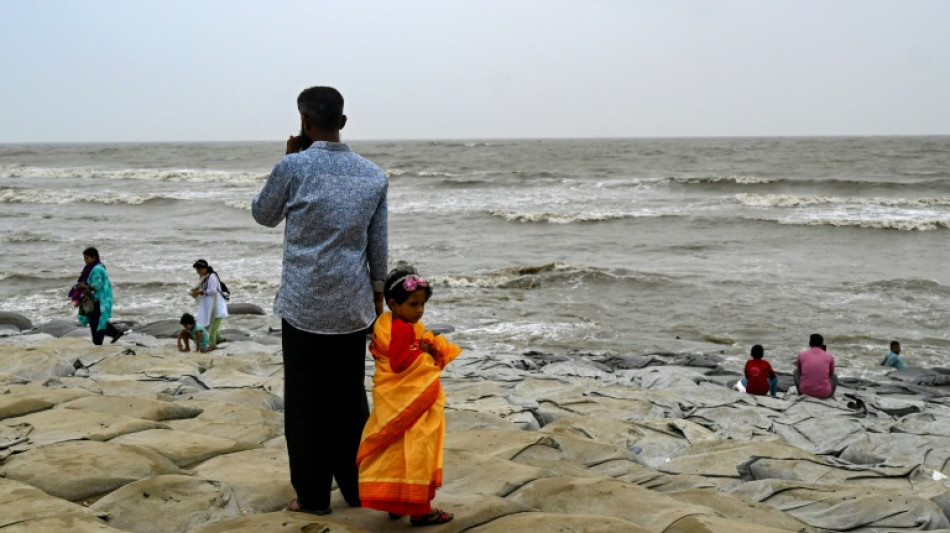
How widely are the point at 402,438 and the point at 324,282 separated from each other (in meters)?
0.59

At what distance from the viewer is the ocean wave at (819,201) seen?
1128 inches

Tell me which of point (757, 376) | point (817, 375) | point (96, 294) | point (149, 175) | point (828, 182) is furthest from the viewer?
point (149, 175)

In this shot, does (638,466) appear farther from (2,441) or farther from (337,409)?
(2,441)

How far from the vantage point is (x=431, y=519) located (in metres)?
2.92

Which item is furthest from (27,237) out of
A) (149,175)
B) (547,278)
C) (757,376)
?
(149,175)

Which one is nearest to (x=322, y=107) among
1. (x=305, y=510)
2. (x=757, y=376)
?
(x=305, y=510)

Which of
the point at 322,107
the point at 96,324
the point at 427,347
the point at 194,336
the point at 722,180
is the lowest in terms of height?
the point at 194,336

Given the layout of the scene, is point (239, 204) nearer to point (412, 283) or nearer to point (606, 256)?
point (606, 256)

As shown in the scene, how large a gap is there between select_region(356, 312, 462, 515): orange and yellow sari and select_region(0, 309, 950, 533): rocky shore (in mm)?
147

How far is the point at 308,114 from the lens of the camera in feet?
9.71

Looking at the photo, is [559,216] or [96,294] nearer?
[96,294]

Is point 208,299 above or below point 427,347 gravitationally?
below

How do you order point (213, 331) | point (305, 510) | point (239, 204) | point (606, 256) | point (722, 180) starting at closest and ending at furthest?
1. point (305, 510)
2. point (213, 331)
3. point (606, 256)
4. point (239, 204)
5. point (722, 180)

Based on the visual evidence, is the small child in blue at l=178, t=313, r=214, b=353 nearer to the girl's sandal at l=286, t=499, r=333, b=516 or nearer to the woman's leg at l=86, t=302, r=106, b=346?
the woman's leg at l=86, t=302, r=106, b=346
